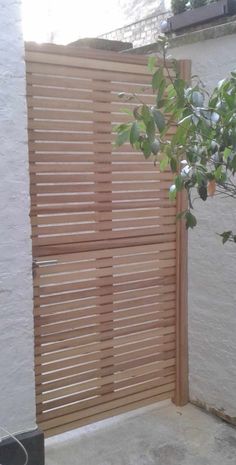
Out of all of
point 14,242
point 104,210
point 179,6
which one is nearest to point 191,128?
point 14,242

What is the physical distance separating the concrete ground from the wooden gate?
0.30ft

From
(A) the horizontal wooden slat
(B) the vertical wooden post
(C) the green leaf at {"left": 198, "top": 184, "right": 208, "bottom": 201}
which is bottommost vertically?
(A) the horizontal wooden slat

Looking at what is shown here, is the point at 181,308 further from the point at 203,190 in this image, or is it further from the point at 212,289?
the point at 203,190

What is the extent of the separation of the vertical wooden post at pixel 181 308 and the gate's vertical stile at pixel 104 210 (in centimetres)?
54

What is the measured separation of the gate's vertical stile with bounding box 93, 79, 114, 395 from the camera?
3.08 metres

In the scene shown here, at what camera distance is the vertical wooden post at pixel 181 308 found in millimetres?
3465

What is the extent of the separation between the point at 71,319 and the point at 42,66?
1.51 metres

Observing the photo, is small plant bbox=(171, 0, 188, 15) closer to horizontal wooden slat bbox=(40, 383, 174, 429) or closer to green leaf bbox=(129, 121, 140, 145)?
green leaf bbox=(129, 121, 140, 145)

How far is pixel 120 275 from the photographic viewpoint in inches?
129

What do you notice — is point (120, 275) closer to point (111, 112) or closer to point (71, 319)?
point (71, 319)

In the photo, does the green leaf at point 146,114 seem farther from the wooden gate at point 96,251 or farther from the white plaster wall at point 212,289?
the white plaster wall at point 212,289

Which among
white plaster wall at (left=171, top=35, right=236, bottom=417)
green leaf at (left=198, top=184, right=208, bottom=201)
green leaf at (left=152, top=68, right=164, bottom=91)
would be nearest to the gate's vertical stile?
white plaster wall at (left=171, top=35, right=236, bottom=417)

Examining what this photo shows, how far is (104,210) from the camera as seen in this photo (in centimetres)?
315

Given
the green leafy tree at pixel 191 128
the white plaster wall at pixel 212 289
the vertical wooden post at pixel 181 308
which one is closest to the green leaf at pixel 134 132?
the green leafy tree at pixel 191 128
